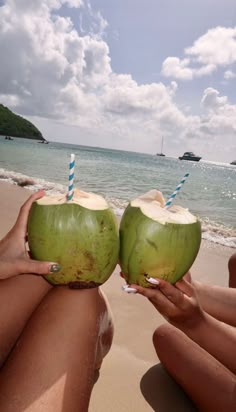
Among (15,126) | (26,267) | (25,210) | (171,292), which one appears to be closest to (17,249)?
(25,210)

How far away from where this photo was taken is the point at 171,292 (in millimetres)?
1213

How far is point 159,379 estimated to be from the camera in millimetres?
1890

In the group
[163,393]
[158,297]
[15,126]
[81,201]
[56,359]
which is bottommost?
[163,393]

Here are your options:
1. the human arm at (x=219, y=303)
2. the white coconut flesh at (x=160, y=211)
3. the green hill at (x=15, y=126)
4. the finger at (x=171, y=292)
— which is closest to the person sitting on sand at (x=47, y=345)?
the finger at (x=171, y=292)

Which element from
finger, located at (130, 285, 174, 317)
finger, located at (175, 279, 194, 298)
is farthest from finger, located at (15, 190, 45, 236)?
finger, located at (175, 279, 194, 298)

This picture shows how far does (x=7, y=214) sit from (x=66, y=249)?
14.5 ft

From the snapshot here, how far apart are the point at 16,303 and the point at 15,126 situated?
88.3 m

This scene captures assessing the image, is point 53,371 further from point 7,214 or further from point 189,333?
point 7,214

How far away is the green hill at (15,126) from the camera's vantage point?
8119cm

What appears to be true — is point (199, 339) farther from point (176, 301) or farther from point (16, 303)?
point (16, 303)

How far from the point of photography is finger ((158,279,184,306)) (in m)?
1.19

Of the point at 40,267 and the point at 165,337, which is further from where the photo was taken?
the point at 165,337

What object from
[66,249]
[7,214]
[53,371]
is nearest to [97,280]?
[66,249]

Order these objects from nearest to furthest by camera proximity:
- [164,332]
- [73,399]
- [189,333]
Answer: [73,399]
[189,333]
[164,332]
